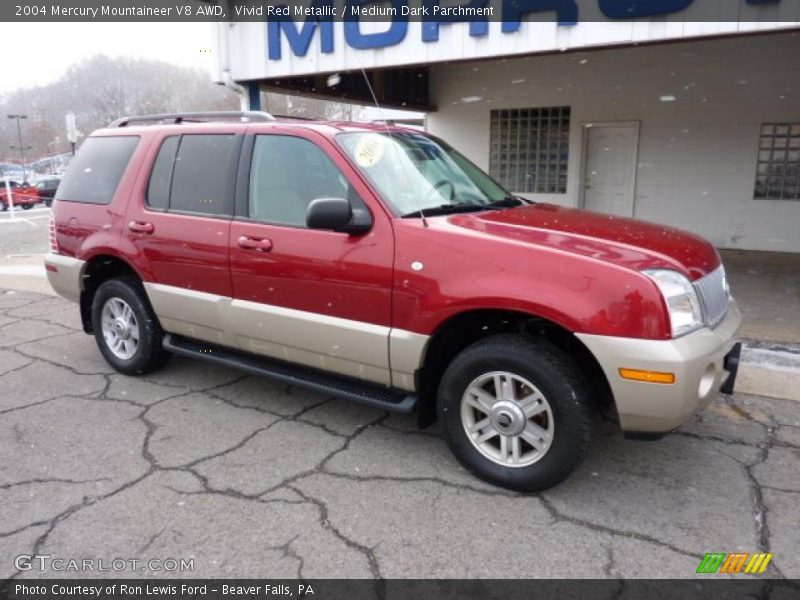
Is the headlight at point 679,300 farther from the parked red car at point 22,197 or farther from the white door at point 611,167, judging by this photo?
the parked red car at point 22,197

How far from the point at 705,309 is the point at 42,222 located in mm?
22002

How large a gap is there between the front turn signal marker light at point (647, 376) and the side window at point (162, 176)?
10.5 ft

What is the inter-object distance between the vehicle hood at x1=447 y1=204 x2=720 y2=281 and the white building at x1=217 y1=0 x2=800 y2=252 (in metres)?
3.82

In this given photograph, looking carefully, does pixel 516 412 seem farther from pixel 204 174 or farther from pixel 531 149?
pixel 531 149

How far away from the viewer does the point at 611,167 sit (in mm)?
11250

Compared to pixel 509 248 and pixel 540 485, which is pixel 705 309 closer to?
pixel 509 248

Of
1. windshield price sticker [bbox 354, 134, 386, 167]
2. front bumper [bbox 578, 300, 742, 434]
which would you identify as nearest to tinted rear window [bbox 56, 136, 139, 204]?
windshield price sticker [bbox 354, 134, 386, 167]

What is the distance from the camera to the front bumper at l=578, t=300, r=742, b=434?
8.62 feet

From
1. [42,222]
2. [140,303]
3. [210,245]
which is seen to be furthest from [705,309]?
[42,222]

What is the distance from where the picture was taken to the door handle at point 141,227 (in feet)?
14.0

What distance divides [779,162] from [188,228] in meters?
9.69

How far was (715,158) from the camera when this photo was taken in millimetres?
10266

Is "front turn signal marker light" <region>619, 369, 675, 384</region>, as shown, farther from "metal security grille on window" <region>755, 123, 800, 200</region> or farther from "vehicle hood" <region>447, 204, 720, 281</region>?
"metal security grille on window" <region>755, 123, 800, 200</region>

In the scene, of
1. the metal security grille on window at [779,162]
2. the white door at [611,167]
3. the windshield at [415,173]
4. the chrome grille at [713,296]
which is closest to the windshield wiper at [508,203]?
the windshield at [415,173]
